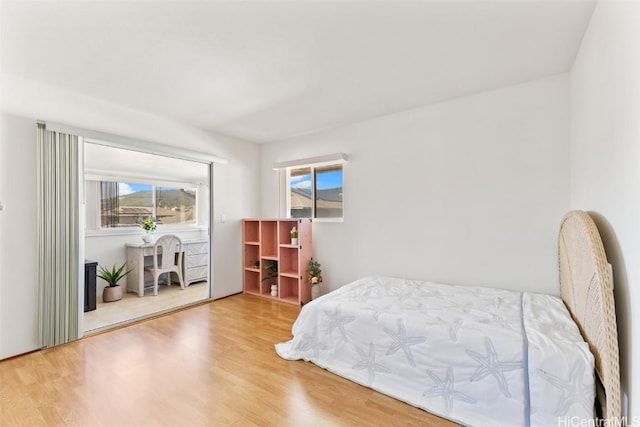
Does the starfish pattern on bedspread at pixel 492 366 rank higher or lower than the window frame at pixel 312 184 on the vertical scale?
lower

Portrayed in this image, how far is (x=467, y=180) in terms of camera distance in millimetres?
2842

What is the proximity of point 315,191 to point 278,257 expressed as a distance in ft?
3.65

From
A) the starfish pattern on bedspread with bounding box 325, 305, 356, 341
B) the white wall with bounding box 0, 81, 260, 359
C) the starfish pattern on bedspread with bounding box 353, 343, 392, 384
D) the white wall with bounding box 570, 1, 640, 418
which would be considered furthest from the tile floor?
the white wall with bounding box 570, 1, 640, 418

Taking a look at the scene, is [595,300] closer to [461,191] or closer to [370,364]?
[370,364]

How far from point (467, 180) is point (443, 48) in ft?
4.42

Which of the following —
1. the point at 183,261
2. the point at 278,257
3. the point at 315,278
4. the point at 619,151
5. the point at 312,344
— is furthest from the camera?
the point at 183,261

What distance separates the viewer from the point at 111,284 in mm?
4156

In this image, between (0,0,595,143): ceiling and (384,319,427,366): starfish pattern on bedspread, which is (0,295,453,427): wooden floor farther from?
(0,0,595,143): ceiling

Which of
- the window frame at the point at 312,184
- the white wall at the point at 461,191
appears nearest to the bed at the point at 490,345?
the white wall at the point at 461,191

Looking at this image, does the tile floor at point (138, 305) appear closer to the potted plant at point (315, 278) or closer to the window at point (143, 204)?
the window at point (143, 204)

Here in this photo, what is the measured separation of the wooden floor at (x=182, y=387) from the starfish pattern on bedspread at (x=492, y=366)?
1.21ft

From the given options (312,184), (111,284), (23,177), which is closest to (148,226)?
(111,284)

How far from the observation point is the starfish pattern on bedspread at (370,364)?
1992 millimetres

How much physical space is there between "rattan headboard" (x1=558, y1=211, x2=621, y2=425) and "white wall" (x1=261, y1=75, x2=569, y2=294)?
51 cm
